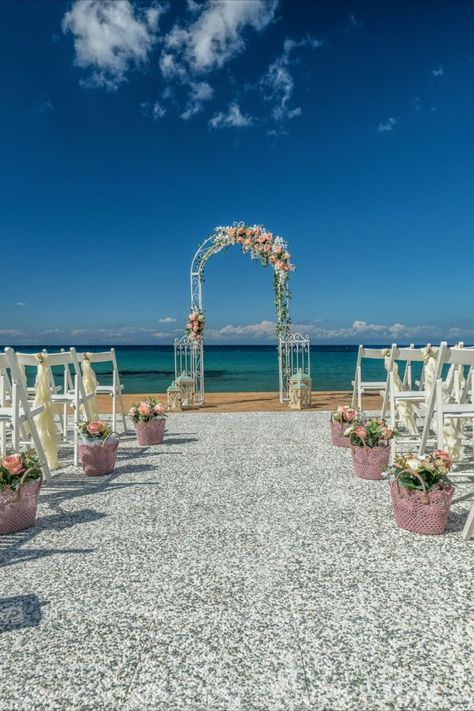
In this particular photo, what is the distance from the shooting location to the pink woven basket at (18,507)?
2945 millimetres

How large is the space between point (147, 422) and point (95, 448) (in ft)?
4.55

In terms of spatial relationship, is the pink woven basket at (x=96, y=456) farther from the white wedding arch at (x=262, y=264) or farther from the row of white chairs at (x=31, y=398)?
the white wedding arch at (x=262, y=264)

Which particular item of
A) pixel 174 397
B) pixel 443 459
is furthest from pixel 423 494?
pixel 174 397

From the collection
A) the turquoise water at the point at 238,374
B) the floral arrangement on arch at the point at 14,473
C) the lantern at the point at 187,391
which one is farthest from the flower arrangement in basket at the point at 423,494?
the turquoise water at the point at 238,374

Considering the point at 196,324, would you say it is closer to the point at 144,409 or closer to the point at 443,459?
the point at 144,409

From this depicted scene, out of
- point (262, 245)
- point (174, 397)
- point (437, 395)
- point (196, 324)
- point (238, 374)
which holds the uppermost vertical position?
point (262, 245)

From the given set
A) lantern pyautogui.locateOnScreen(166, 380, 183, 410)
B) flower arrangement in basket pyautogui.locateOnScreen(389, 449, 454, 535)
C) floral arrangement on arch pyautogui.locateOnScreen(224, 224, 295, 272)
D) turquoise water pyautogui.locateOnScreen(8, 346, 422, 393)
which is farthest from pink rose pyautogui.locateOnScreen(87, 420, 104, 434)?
turquoise water pyautogui.locateOnScreen(8, 346, 422, 393)

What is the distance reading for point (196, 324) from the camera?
996 cm

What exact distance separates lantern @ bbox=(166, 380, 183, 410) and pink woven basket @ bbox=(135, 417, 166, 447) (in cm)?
347

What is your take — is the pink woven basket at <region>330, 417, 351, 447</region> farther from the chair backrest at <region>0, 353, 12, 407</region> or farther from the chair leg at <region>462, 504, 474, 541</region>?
the chair backrest at <region>0, 353, 12, 407</region>

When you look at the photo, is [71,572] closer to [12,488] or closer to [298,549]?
[12,488]

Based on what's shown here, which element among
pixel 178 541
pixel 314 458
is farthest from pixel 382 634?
pixel 314 458

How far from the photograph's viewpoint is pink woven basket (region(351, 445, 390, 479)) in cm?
401

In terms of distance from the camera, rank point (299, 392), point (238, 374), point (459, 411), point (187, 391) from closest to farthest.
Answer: point (459, 411) → point (299, 392) → point (187, 391) → point (238, 374)
